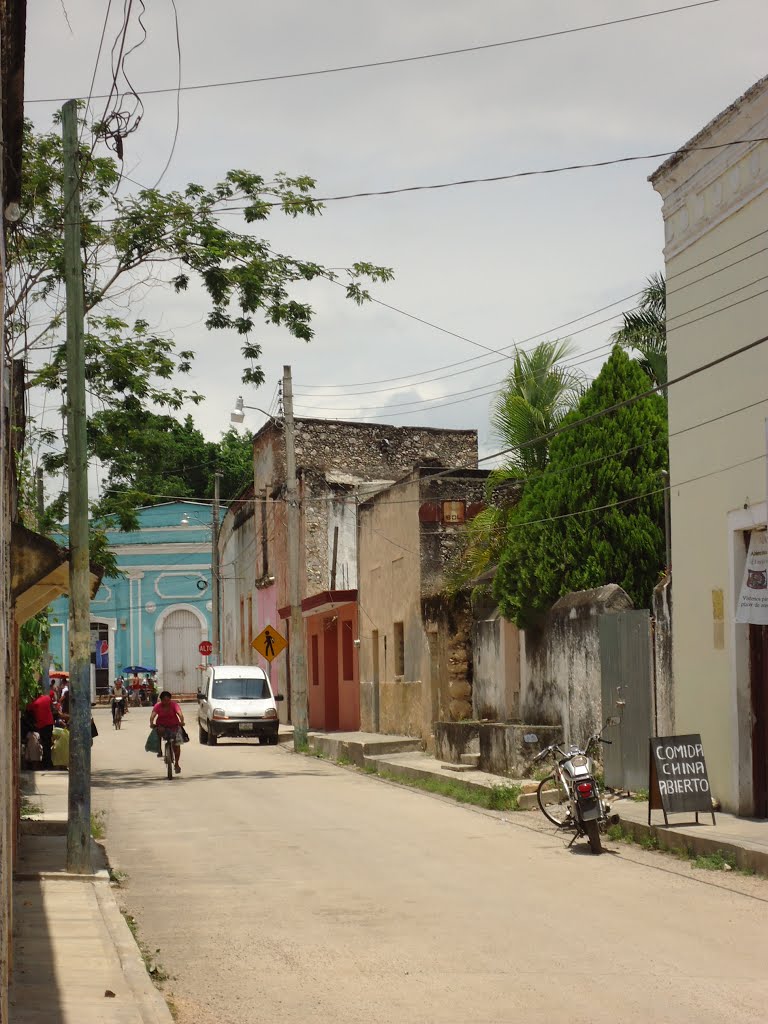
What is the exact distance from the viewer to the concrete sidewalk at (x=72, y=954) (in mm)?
7094

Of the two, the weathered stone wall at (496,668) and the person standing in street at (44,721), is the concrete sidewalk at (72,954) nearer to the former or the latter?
the person standing in street at (44,721)

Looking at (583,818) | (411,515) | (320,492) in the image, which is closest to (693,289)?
(583,818)

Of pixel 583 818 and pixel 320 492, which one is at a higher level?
pixel 320 492

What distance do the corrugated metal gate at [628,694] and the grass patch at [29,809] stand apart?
23.1 ft

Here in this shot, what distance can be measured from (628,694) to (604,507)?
457 centimetres

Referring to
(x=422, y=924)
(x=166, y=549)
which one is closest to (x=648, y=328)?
(x=422, y=924)

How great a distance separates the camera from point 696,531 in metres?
16.0

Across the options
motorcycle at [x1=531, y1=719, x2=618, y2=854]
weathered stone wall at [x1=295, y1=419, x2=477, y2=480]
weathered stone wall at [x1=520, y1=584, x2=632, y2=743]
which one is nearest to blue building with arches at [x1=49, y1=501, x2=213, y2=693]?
weathered stone wall at [x1=295, y1=419, x2=477, y2=480]

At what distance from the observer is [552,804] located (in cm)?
1756

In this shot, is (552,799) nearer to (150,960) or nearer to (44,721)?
(150,960)

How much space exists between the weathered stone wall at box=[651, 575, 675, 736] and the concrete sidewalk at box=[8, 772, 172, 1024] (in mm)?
6939

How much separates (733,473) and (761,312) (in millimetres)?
1701

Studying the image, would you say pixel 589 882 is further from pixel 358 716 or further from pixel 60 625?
pixel 60 625

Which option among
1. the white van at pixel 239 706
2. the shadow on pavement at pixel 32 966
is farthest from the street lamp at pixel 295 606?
the shadow on pavement at pixel 32 966
